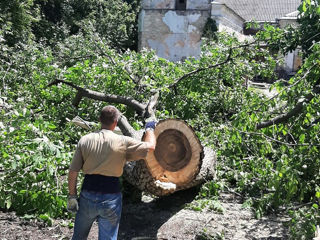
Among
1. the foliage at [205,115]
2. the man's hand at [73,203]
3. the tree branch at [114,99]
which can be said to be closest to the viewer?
the man's hand at [73,203]

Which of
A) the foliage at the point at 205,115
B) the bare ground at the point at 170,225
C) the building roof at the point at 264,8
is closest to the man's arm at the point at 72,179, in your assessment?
the foliage at the point at 205,115

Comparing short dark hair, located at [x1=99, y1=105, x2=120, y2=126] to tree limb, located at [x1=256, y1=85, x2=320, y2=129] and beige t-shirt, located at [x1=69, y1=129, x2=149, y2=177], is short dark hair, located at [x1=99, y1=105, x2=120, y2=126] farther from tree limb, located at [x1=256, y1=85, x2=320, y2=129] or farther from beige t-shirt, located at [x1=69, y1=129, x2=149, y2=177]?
tree limb, located at [x1=256, y1=85, x2=320, y2=129]

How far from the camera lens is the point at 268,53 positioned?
700 centimetres

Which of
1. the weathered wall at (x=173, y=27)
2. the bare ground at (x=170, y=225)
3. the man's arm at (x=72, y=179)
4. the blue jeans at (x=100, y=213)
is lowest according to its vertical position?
the bare ground at (x=170, y=225)

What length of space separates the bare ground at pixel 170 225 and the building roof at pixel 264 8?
57.6 ft

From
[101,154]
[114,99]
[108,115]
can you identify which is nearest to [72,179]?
[101,154]

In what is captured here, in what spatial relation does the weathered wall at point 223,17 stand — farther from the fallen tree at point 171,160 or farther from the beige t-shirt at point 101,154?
the beige t-shirt at point 101,154

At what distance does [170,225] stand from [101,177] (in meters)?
1.44

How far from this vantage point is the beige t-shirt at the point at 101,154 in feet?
9.26

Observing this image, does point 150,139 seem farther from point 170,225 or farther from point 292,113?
point 292,113

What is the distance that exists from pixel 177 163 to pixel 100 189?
1590 millimetres

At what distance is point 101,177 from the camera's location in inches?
112

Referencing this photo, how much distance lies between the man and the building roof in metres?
18.8

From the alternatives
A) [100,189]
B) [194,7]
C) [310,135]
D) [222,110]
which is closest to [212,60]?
[222,110]
